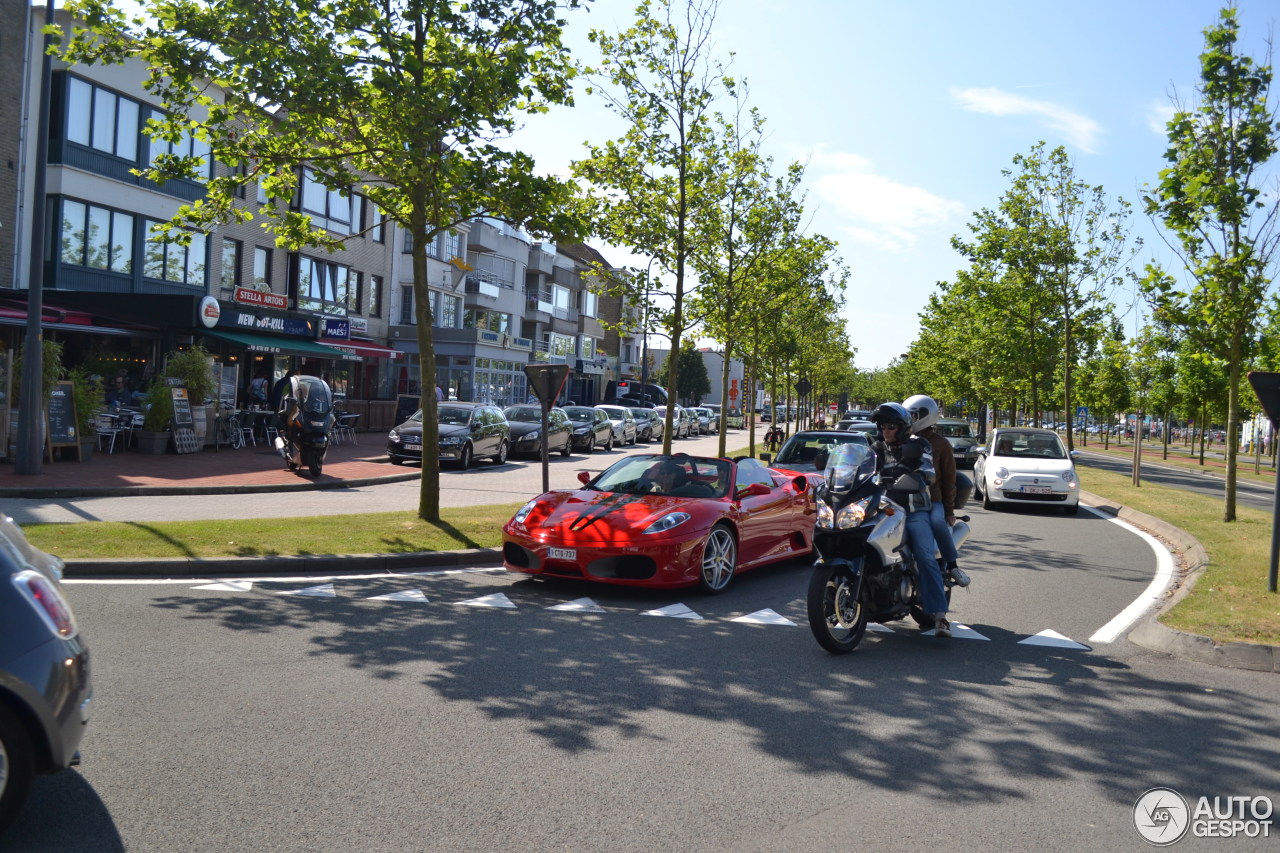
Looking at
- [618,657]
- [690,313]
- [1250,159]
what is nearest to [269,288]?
[690,313]

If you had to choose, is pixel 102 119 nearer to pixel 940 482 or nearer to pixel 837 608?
pixel 940 482

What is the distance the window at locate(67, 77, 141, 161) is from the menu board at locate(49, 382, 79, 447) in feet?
33.6

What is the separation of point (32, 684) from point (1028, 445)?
19623 mm

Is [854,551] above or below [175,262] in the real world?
below

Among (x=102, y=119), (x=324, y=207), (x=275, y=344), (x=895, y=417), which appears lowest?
(x=895, y=417)

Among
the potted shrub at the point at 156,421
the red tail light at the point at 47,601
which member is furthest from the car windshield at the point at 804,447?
the potted shrub at the point at 156,421

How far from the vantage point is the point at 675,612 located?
27.6 ft

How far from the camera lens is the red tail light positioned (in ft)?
11.6

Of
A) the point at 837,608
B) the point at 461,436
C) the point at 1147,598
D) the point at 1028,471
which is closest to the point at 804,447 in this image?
the point at 1028,471

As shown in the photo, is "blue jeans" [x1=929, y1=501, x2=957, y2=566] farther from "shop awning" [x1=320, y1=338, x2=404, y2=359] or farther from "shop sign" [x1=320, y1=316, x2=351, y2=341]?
"shop sign" [x1=320, y1=316, x2=351, y2=341]

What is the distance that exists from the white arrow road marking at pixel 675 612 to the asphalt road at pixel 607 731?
0.33 ft

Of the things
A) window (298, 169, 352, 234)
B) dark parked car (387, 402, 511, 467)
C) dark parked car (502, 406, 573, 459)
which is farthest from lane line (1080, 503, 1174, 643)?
window (298, 169, 352, 234)

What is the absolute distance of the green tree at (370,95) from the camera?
36.4 feet

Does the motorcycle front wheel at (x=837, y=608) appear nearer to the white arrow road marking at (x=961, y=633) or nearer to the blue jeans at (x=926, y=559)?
the blue jeans at (x=926, y=559)
